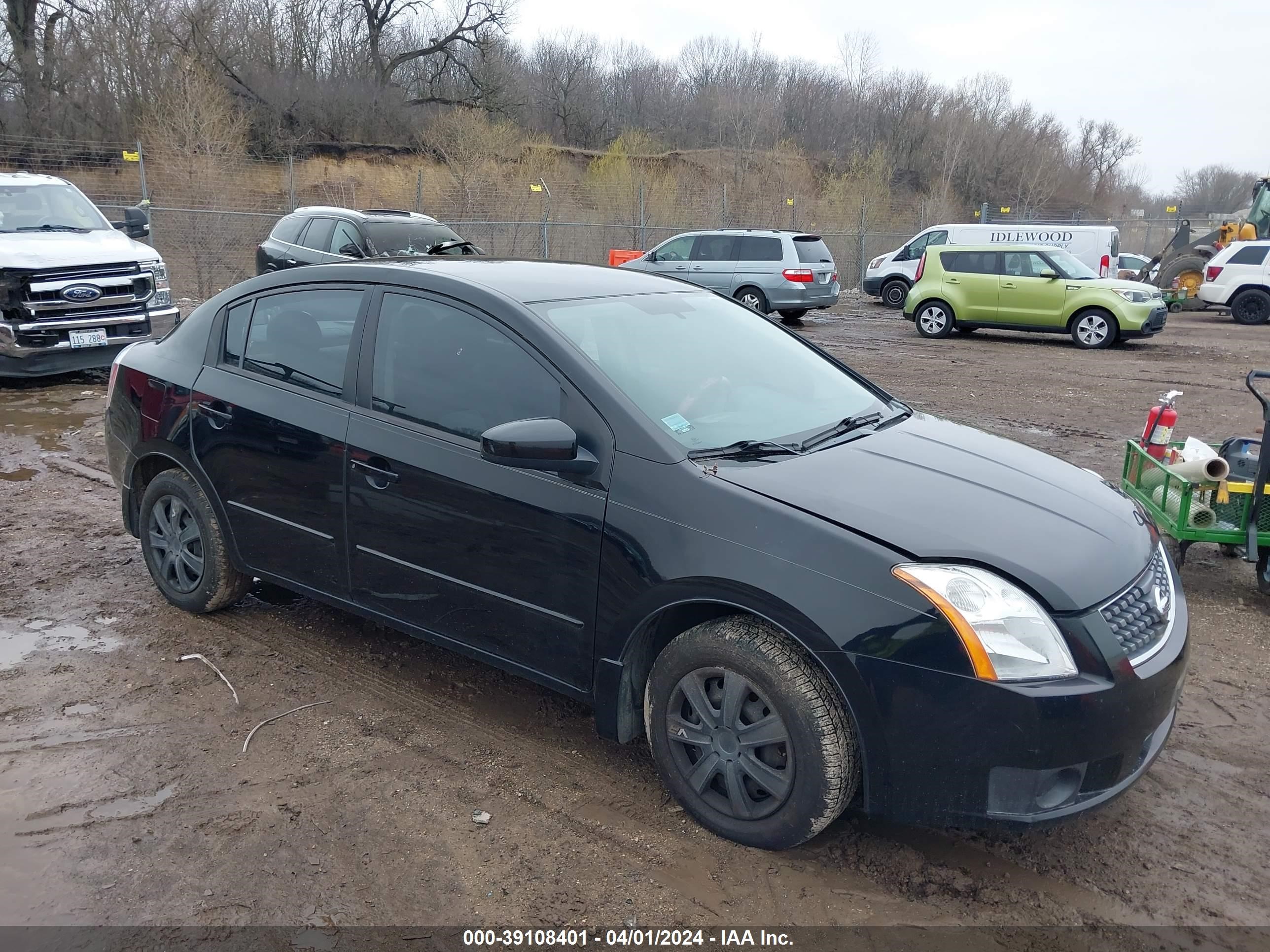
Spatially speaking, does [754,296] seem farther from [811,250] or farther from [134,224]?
[134,224]

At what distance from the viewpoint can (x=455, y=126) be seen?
35906 mm

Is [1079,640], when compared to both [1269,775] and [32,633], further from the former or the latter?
[32,633]

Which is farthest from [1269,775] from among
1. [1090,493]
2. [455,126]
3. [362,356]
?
[455,126]

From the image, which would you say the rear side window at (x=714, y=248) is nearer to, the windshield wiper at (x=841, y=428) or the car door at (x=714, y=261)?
the car door at (x=714, y=261)

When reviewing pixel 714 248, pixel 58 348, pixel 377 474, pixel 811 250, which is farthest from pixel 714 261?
pixel 377 474

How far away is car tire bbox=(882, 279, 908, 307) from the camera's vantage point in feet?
74.7

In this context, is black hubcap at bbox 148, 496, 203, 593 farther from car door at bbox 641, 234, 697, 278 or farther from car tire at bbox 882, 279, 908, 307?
car tire at bbox 882, 279, 908, 307

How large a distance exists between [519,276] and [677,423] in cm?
106

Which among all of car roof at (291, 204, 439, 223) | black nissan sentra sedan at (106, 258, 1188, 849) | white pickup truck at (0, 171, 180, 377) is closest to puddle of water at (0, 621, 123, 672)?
black nissan sentra sedan at (106, 258, 1188, 849)

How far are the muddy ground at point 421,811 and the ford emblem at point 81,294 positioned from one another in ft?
19.4

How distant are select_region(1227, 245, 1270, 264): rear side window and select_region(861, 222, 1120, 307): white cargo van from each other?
8.05ft

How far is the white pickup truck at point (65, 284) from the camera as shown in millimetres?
Answer: 9438

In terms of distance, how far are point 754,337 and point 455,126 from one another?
115 ft

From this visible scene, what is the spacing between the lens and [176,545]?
4.48 metres
